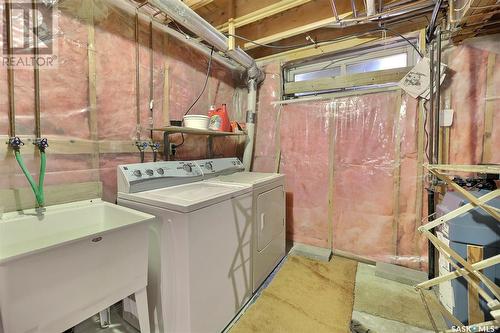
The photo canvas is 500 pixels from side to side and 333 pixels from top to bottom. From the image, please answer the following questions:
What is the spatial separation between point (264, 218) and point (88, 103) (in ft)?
5.26

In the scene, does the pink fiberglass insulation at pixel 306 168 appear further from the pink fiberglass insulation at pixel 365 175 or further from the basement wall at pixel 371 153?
the pink fiberglass insulation at pixel 365 175

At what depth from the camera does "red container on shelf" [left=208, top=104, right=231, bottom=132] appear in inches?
87.8

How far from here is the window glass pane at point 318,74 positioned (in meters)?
2.66

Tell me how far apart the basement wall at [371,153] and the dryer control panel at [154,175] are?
1240 millimetres

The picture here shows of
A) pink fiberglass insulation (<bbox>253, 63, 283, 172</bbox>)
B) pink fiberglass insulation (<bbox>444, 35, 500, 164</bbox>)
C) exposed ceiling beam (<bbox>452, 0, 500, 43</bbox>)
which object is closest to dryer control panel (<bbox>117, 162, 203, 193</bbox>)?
pink fiberglass insulation (<bbox>253, 63, 283, 172</bbox>)

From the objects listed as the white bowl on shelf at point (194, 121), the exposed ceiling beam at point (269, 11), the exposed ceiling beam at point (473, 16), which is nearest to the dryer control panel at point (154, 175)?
the white bowl on shelf at point (194, 121)

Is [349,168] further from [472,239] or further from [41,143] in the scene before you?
[41,143]

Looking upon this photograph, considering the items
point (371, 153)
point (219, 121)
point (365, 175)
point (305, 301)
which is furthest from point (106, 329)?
point (371, 153)

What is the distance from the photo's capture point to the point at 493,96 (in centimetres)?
183

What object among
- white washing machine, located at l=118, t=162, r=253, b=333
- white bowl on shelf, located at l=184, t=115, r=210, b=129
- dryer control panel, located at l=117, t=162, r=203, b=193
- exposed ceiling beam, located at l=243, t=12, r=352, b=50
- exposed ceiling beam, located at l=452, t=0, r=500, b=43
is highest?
exposed ceiling beam, located at l=243, t=12, r=352, b=50

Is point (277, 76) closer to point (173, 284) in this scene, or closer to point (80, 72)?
point (80, 72)

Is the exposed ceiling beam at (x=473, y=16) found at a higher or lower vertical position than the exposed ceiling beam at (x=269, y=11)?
lower

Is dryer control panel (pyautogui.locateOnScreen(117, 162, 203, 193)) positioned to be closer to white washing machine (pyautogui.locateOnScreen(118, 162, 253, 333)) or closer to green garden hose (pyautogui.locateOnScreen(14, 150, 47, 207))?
white washing machine (pyautogui.locateOnScreen(118, 162, 253, 333))

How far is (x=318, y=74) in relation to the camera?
2.78 metres
